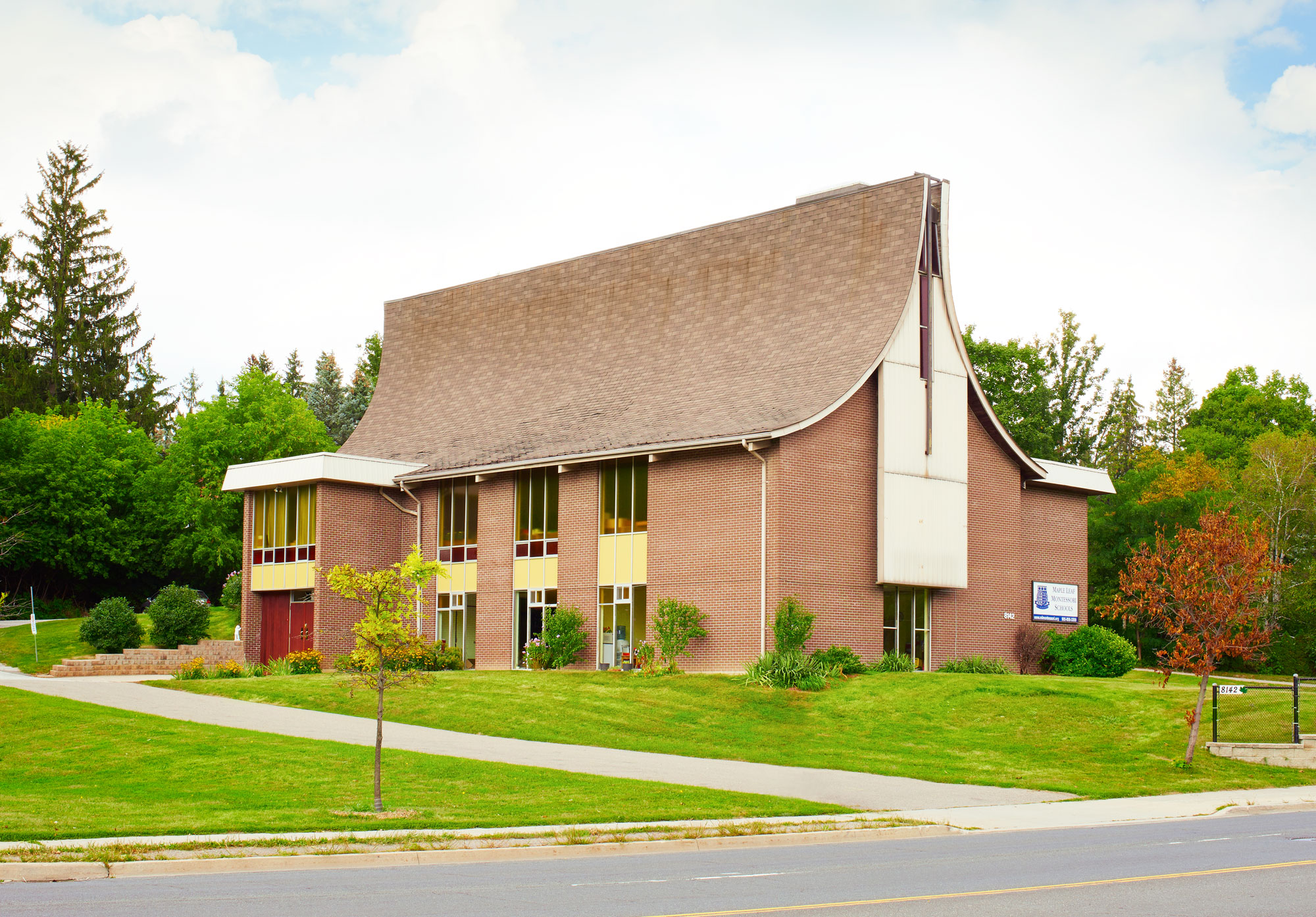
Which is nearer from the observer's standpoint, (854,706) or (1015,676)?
(854,706)

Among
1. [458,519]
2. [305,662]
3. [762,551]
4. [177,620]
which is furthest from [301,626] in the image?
[762,551]

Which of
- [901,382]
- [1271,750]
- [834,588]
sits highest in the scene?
[901,382]

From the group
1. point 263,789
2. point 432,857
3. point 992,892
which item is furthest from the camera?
point 263,789

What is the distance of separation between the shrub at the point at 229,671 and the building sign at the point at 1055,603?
71.6 feet

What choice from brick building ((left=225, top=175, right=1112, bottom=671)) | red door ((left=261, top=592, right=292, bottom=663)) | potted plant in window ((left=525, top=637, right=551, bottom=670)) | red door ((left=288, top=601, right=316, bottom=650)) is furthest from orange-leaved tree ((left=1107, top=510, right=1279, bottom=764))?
red door ((left=261, top=592, right=292, bottom=663))

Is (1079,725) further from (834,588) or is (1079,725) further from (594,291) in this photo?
(594,291)

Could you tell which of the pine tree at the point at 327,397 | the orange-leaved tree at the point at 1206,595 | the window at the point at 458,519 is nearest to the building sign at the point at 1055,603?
the orange-leaved tree at the point at 1206,595

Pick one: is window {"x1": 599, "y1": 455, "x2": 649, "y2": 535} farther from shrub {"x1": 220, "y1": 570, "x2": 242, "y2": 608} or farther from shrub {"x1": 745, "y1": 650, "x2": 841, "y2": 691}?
shrub {"x1": 220, "y1": 570, "x2": 242, "y2": 608}

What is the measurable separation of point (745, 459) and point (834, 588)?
374cm

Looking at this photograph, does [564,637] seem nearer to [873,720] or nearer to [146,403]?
[873,720]

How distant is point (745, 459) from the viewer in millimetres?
32031

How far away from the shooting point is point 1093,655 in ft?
118

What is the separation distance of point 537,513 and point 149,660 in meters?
12.5

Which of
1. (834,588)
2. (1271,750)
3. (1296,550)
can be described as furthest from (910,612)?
(1296,550)
